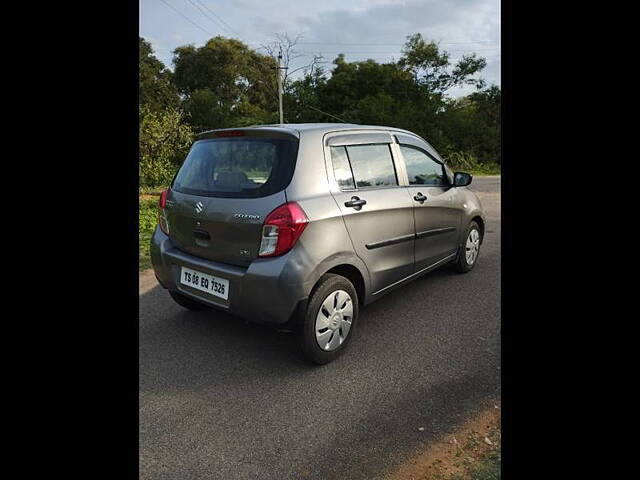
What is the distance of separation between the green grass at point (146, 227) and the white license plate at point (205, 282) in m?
2.41

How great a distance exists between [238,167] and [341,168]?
0.75 meters

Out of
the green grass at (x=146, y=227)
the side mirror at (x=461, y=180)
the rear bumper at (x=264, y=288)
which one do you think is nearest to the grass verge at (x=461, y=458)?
the rear bumper at (x=264, y=288)

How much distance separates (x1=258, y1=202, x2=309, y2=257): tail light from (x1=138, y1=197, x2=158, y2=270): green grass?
3122mm

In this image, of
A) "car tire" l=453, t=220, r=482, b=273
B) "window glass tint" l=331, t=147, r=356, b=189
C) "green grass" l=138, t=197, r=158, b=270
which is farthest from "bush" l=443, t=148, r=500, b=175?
"window glass tint" l=331, t=147, r=356, b=189

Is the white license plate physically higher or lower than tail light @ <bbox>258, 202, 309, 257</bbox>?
lower

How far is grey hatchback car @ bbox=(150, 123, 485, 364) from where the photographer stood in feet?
9.13

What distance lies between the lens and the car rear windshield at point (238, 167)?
114 inches

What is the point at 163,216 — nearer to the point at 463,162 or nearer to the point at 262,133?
the point at 262,133

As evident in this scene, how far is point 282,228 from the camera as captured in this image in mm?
2740

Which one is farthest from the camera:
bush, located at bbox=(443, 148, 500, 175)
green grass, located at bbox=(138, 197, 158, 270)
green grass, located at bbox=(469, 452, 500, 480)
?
bush, located at bbox=(443, 148, 500, 175)

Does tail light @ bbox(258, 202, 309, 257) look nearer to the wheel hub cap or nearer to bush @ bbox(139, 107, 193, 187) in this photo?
the wheel hub cap

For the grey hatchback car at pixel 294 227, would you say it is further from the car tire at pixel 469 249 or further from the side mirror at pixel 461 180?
the car tire at pixel 469 249
